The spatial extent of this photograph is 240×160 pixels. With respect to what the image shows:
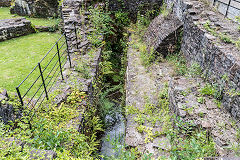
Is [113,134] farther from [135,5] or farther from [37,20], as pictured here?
[37,20]

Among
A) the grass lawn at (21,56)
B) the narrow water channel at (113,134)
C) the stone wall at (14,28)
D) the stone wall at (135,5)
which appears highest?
the stone wall at (135,5)

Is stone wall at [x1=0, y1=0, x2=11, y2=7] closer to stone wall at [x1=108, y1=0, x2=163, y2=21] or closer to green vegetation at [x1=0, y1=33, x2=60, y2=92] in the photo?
green vegetation at [x1=0, y1=33, x2=60, y2=92]

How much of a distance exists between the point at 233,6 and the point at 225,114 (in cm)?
384

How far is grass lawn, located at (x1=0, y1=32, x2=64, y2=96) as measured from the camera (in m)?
5.98

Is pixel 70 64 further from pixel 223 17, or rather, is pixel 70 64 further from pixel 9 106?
pixel 223 17

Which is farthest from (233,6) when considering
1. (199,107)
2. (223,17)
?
(199,107)

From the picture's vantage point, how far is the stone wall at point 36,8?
11.3 meters

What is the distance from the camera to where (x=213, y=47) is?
495cm

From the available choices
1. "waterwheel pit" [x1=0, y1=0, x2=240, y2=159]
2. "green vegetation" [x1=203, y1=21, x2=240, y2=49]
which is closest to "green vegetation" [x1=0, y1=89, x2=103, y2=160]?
"waterwheel pit" [x1=0, y1=0, x2=240, y2=159]

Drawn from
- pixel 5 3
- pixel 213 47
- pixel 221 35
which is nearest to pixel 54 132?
pixel 213 47

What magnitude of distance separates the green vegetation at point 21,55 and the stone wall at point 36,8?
2.57 m

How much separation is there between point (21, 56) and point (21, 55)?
10 cm

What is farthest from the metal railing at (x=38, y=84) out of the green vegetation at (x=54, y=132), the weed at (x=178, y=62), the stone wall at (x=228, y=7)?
the stone wall at (x=228, y=7)

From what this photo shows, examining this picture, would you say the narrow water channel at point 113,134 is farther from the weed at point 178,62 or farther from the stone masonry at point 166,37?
the stone masonry at point 166,37
